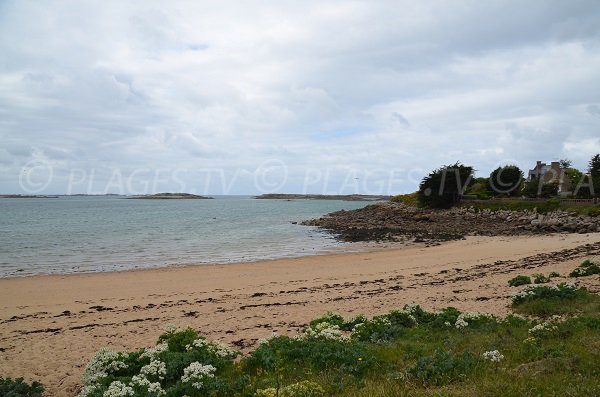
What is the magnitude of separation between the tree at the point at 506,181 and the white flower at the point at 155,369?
224 feet

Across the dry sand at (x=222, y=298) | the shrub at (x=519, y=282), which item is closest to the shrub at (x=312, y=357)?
the dry sand at (x=222, y=298)

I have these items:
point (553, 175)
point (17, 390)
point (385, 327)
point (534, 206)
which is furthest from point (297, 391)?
point (553, 175)

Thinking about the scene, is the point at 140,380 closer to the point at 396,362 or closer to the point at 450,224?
the point at 396,362

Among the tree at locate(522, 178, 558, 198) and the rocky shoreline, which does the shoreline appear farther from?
the tree at locate(522, 178, 558, 198)

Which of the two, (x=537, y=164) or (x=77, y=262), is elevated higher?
(x=537, y=164)

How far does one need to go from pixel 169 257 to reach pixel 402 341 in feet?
80.8

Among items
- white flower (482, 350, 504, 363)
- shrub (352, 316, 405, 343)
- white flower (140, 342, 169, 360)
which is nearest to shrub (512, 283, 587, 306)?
shrub (352, 316, 405, 343)

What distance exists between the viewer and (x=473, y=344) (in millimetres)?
7820

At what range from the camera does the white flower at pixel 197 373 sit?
6.42 metres

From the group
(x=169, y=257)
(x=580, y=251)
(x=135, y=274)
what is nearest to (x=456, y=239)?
(x=580, y=251)

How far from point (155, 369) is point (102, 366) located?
1.27 meters

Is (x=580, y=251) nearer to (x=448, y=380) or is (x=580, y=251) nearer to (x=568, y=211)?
(x=448, y=380)

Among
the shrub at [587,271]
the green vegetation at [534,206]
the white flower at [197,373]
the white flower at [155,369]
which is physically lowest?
the white flower at [155,369]

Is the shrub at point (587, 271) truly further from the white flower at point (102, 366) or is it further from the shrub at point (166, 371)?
the white flower at point (102, 366)
